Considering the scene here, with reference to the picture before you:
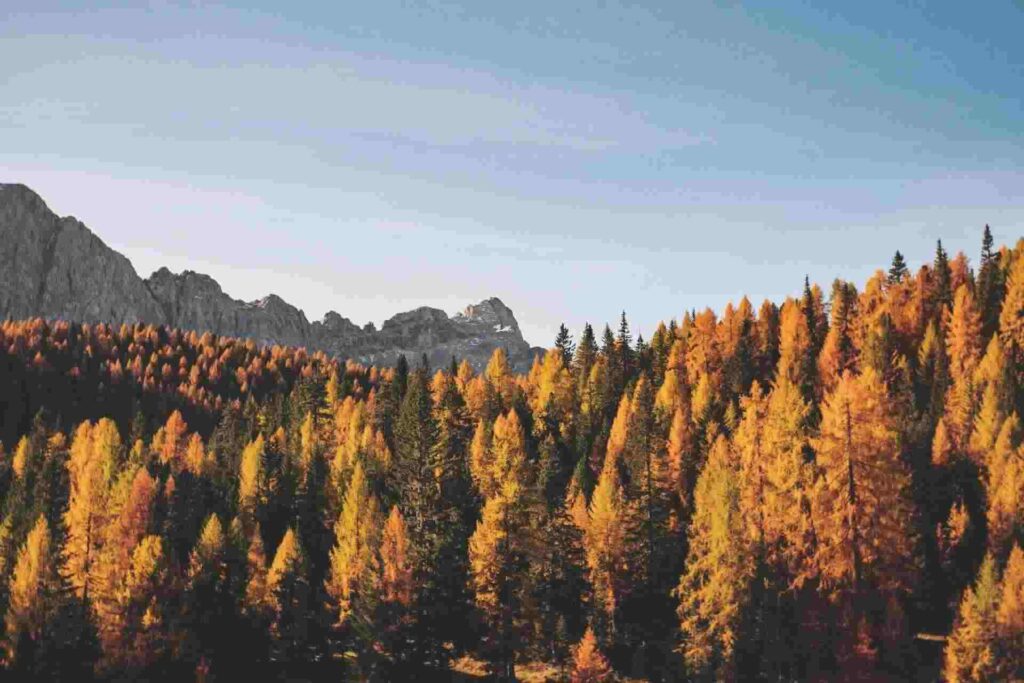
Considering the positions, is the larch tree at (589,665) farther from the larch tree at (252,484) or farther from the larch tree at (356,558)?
the larch tree at (252,484)

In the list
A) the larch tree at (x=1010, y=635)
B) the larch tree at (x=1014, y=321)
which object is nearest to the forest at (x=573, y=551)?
the larch tree at (x=1010, y=635)

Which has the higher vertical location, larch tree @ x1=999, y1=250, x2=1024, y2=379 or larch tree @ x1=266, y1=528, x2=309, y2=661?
larch tree @ x1=999, y1=250, x2=1024, y2=379

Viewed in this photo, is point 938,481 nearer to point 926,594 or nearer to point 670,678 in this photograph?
point 926,594

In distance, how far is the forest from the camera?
177ft

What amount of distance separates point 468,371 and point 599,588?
260 ft

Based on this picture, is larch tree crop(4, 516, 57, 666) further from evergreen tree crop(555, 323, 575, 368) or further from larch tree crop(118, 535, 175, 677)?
evergreen tree crop(555, 323, 575, 368)

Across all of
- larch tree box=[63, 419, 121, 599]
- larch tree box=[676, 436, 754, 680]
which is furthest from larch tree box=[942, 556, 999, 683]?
larch tree box=[63, 419, 121, 599]

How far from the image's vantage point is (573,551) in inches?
2721

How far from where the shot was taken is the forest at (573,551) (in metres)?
53.9

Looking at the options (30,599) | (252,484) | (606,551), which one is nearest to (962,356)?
(606,551)

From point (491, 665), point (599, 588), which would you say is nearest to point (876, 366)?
point (599, 588)

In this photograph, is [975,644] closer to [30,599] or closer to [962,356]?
[30,599]

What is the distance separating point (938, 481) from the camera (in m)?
74.3

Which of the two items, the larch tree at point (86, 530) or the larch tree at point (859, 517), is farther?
the larch tree at point (86, 530)
